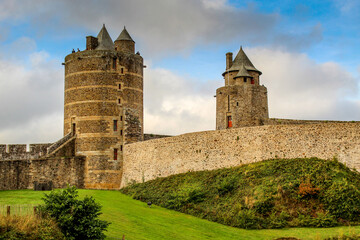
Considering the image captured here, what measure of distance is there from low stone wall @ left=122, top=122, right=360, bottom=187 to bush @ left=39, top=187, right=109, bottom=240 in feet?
45.3

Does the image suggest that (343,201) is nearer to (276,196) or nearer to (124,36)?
(276,196)

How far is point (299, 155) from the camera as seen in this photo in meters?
29.2

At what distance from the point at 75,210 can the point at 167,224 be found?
6.82 metres

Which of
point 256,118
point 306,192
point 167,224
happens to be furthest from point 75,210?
point 256,118

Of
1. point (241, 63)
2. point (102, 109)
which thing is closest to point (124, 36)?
point (102, 109)

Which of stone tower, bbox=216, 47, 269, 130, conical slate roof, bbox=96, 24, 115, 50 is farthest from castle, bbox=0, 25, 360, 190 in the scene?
conical slate roof, bbox=96, 24, 115, 50

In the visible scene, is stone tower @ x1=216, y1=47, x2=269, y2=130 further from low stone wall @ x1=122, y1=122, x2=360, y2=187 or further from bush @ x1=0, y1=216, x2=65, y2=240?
bush @ x1=0, y1=216, x2=65, y2=240

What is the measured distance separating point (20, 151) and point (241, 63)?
22.6 m

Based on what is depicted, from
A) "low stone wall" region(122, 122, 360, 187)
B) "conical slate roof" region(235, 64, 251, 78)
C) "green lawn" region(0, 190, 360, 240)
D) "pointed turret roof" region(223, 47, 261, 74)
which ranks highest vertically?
"pointed turret roof" region(223, 47, 261, 74)

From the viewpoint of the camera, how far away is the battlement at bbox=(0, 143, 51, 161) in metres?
45.2

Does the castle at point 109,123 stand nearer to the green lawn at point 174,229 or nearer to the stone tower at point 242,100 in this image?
the stone tower at point 242,100

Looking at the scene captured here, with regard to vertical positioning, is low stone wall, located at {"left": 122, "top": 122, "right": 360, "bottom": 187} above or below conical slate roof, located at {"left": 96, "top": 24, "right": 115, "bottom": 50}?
below

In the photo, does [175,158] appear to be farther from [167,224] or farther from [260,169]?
[167,224]

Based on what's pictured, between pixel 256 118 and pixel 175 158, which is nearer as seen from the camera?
pixel 175 158
